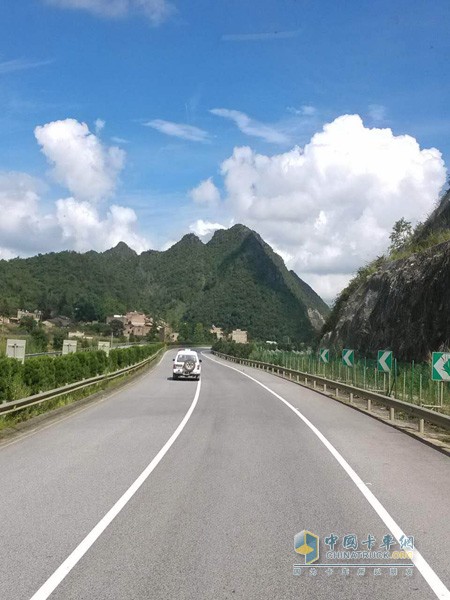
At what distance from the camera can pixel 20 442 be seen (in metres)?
12.2

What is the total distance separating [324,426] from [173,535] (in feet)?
33.0

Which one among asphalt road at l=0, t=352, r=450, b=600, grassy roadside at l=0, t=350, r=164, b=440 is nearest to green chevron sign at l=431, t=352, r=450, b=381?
asphalt road at l=0, t=352, r=450, b=600

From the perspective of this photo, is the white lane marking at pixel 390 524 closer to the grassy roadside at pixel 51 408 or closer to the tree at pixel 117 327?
the grassy roadside at pixel 51 408

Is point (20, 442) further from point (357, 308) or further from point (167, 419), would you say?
point (357, 308)

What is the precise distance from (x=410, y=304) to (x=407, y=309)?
359 mm

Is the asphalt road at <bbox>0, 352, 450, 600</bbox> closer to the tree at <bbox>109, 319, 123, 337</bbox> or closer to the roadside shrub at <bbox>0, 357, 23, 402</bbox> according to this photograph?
the roadside shrub at <bbox>0, 357, 23, 402</bbox>

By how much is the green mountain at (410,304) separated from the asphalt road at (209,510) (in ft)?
46.0

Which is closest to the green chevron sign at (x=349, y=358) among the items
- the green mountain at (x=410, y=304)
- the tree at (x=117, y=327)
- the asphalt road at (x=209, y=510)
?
the green mountain at (x=410, y=304)

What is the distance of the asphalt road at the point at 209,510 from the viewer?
479 cm

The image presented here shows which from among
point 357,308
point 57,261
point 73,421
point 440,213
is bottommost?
point 73,421

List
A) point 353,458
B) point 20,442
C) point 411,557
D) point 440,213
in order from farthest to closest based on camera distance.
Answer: point 440,213 → point 20,442 → point 353,458 → point 411,557

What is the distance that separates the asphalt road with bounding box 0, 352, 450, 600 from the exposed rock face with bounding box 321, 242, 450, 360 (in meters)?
13.9

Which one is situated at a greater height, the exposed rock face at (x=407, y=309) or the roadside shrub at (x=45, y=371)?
the exposed rock face at (x=407, y=309)

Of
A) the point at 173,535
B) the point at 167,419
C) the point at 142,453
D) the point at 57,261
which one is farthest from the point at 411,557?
the point at 57,261
